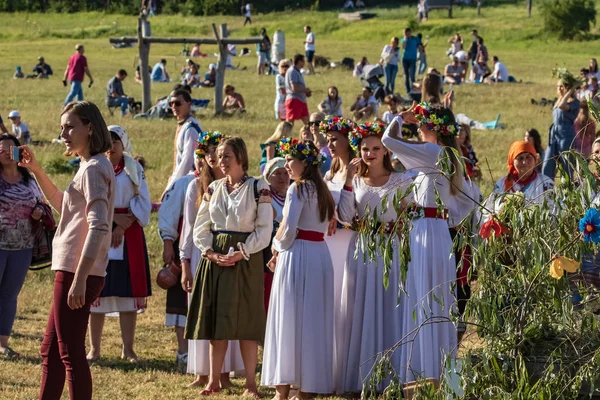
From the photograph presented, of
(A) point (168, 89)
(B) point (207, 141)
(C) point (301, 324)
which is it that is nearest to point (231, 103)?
(A) point (168, 89)

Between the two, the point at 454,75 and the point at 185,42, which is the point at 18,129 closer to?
the point at 185,42

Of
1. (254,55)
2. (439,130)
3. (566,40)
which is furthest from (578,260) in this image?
(566,40)

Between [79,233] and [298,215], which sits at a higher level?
[79,233]

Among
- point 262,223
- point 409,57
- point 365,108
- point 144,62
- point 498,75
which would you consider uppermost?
point 262,223

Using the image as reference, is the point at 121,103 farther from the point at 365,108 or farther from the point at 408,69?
the point at 408,69

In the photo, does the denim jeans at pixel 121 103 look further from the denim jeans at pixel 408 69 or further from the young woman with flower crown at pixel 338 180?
the young woman with flower crown at pixel 338 180

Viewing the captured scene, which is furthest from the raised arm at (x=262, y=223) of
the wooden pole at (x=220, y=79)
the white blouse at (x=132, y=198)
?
the wooden pole at (x=220, y=79)

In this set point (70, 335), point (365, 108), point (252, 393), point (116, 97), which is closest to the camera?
point (70, 335)

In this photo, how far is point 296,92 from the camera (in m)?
21.4

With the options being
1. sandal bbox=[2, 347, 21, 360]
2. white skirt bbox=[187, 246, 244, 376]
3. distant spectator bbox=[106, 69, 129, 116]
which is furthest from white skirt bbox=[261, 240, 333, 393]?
distant spectator bbox=[106, 69, 129, 116]

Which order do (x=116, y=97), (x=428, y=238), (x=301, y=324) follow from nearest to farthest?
1. (x=428, y=238)
2. (x=301, y=324)
3. (x=116, y=97)

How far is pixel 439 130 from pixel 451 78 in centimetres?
2737

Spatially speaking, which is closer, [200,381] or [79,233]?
[79,233]

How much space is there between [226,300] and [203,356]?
76 centimetres
